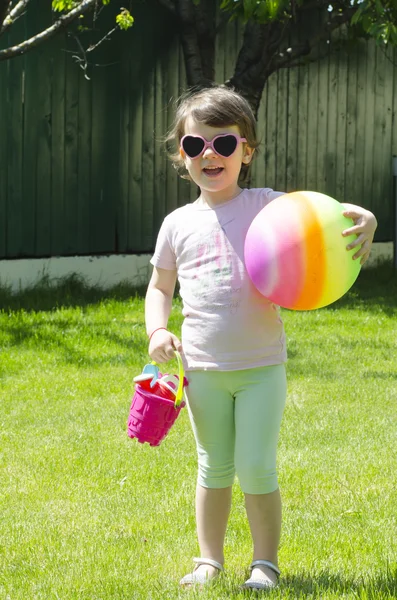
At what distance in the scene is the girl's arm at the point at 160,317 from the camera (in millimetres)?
3207

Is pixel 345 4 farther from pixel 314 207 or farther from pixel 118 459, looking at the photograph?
pixel 314 207

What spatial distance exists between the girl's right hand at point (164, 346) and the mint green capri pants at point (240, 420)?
0.37ft

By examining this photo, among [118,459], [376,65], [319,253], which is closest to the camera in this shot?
[319,253]

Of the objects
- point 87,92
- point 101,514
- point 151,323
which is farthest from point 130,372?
point 87,92

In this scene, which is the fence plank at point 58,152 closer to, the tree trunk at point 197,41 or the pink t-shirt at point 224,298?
the tree trunk at point 197,41

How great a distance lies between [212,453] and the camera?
10.8 ft

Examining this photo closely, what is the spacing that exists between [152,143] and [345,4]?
2.73 meters

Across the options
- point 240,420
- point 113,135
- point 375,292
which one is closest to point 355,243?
point 240,420

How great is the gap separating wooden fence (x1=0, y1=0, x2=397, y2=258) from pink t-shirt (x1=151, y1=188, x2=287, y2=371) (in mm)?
7079

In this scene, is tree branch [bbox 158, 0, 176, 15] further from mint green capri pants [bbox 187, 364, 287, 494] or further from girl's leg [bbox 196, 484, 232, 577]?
girl's leg [bbox 196, 484, 232, 577]

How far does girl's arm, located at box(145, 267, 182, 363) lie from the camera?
3.21m

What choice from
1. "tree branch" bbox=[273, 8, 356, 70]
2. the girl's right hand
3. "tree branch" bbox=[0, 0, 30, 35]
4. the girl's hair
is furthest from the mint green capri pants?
"tree branch" bbox=[273, 8, 356, 70]

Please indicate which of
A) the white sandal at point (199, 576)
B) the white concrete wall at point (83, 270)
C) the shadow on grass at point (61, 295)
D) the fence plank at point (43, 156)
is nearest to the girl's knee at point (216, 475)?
the white sandal at point (199, 576)

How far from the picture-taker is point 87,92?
10.6 m
